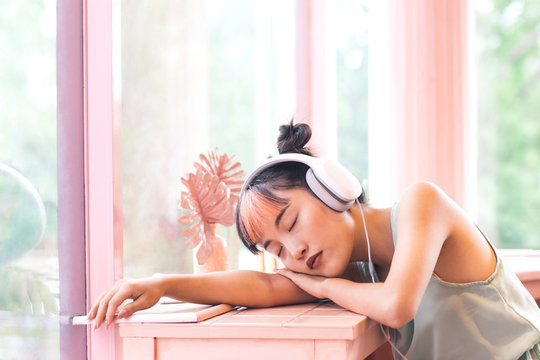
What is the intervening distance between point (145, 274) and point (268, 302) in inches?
12.7

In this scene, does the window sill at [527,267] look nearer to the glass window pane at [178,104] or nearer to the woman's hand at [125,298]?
the glass window pane at [178,104]

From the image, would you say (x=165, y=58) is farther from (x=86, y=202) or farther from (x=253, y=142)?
(x=253, y=142)

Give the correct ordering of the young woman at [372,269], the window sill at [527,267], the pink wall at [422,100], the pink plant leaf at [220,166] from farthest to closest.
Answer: the pink wall at [422,100] < the window sill at [527,267] < the pink plant leaf at [220,166] < the young woman at [372,269]

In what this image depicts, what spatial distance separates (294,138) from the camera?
110 centimetres

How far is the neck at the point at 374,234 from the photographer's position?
109 cm

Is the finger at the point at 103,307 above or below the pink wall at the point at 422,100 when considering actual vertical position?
below

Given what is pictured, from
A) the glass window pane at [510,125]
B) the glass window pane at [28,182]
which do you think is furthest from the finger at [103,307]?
the glass window pane at [510,125]

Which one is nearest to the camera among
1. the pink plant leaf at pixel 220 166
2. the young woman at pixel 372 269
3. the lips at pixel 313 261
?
the young woman at pixel 372 269

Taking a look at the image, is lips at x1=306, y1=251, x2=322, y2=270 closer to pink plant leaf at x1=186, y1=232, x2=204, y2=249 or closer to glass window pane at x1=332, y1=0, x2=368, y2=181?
pink plant leaf at x1=186, y1=232, x2=204, y2=249

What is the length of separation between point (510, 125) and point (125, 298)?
184 centimetres

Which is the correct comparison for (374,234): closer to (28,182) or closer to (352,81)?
(28,182)

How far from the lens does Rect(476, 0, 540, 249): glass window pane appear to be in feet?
7.36

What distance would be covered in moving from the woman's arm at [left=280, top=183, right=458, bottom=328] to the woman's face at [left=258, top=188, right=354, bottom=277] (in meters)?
0.03

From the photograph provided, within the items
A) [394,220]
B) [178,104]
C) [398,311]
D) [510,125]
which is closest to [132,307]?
[398,311]
